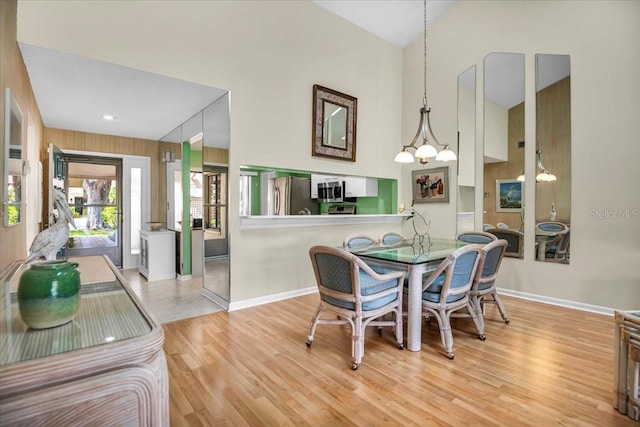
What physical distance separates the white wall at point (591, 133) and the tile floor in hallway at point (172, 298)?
403 centimetres

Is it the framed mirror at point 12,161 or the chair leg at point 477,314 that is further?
the chair leg at point 477,314

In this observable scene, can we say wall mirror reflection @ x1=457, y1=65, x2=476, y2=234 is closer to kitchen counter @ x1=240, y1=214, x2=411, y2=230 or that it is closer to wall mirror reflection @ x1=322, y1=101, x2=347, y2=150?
kitchen counter @ x1=240, y1=214, x2=411, y2=230

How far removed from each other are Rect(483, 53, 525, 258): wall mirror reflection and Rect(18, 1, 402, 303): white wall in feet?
5.05

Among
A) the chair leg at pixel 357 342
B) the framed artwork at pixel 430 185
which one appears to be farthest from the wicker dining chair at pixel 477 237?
the chair leg at pixel 357 342

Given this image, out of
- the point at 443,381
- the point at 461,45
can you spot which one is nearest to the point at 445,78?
the point at 461,45

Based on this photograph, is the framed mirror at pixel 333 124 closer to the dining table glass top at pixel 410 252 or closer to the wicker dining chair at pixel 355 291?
the dining table glass top at pixel 410 252

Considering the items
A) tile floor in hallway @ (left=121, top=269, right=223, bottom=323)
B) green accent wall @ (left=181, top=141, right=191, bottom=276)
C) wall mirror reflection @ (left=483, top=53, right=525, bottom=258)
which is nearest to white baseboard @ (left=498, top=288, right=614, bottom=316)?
wall mirror reflection @ (left=483, top=53, right=525, bottom=258)

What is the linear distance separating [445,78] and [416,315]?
3883 millimetres

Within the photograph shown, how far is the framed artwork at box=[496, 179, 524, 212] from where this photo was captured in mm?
4246

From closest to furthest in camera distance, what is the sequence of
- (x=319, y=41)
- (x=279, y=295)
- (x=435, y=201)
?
(x=279, y=295), (x=319, y=41), (x=435, y=201)

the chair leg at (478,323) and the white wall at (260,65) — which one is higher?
the white wall at (260,65)

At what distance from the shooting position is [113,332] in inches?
34.9

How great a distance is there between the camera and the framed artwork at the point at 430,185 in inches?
195

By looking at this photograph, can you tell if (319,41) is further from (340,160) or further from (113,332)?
(113,332)
